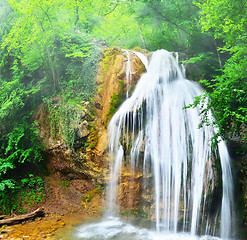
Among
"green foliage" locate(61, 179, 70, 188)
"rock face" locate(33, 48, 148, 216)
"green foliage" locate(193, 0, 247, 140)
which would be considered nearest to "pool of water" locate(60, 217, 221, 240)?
"rock face" locate(33, 48, 148, 216)

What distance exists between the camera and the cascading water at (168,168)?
5.59 meters

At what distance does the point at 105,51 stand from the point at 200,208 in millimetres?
7792

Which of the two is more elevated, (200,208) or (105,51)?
(105,51)

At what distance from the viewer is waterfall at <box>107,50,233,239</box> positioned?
562cm

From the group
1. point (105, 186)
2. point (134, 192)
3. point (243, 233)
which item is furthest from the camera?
point (105, 186)

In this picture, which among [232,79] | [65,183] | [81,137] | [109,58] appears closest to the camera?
[232,79]

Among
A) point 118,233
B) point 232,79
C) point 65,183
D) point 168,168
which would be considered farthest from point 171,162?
point 65,183

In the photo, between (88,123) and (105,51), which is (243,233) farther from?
(105,51)

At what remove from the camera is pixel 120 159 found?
22.9ft

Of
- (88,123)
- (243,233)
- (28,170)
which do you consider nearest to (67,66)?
(88,123)

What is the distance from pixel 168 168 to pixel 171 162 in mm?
203

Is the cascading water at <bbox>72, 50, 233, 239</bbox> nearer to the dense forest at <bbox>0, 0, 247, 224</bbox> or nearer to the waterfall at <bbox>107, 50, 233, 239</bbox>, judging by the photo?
the waterfall at <bbox>107, 50, 233, 239</bbox>

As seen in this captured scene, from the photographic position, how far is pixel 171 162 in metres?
6.21

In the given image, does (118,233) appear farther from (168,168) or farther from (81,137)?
(81,137)
